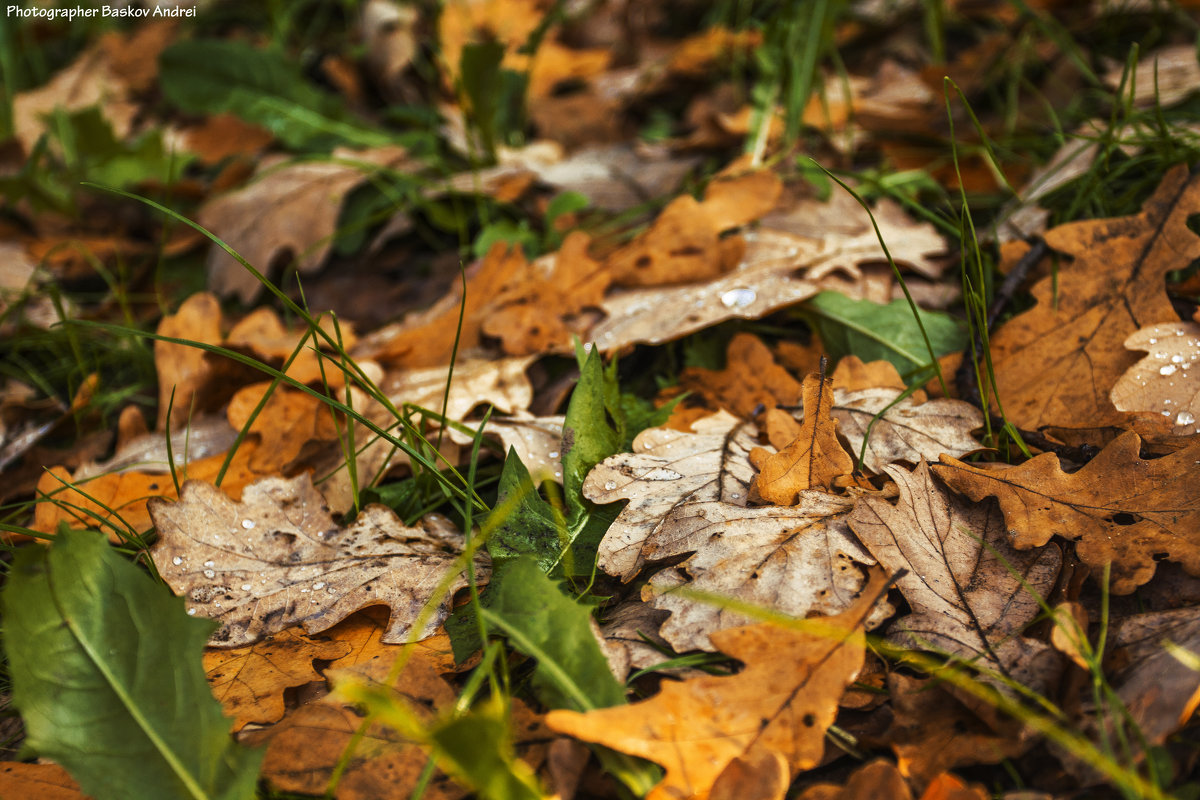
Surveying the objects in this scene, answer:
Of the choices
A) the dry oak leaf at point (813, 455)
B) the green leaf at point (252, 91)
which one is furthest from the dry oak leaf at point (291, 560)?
the green leaf at point (252, 91)

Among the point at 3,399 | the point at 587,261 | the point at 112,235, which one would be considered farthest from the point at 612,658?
the point at 112,235

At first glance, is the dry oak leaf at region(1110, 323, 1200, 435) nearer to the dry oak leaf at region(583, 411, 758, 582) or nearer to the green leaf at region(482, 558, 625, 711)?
the dry oak leaf at region(583, 411, 758, 582)

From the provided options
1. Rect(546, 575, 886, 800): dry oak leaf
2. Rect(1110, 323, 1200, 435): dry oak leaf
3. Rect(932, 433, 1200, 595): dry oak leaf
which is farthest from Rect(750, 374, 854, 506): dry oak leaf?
Rect(1110, 323, 1200, 435): dry oak leaf

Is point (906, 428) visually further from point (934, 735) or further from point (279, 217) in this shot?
point (279, 217)

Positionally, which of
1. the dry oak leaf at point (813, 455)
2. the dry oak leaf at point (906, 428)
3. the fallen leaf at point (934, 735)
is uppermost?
the dry oak leaf at point (813, 455)

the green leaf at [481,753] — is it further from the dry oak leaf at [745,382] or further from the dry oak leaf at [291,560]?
the dry oak leaf at [745,382]

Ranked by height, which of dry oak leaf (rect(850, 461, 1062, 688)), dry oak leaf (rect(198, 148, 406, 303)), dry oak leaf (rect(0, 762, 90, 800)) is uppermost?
dry oak leaf (rect(198, 148, 406, 303))

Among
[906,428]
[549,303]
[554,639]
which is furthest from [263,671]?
[906,428]

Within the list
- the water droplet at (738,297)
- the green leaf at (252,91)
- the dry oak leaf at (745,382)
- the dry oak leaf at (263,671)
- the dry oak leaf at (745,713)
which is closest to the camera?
→ the dry oak leaf at (745,713)
